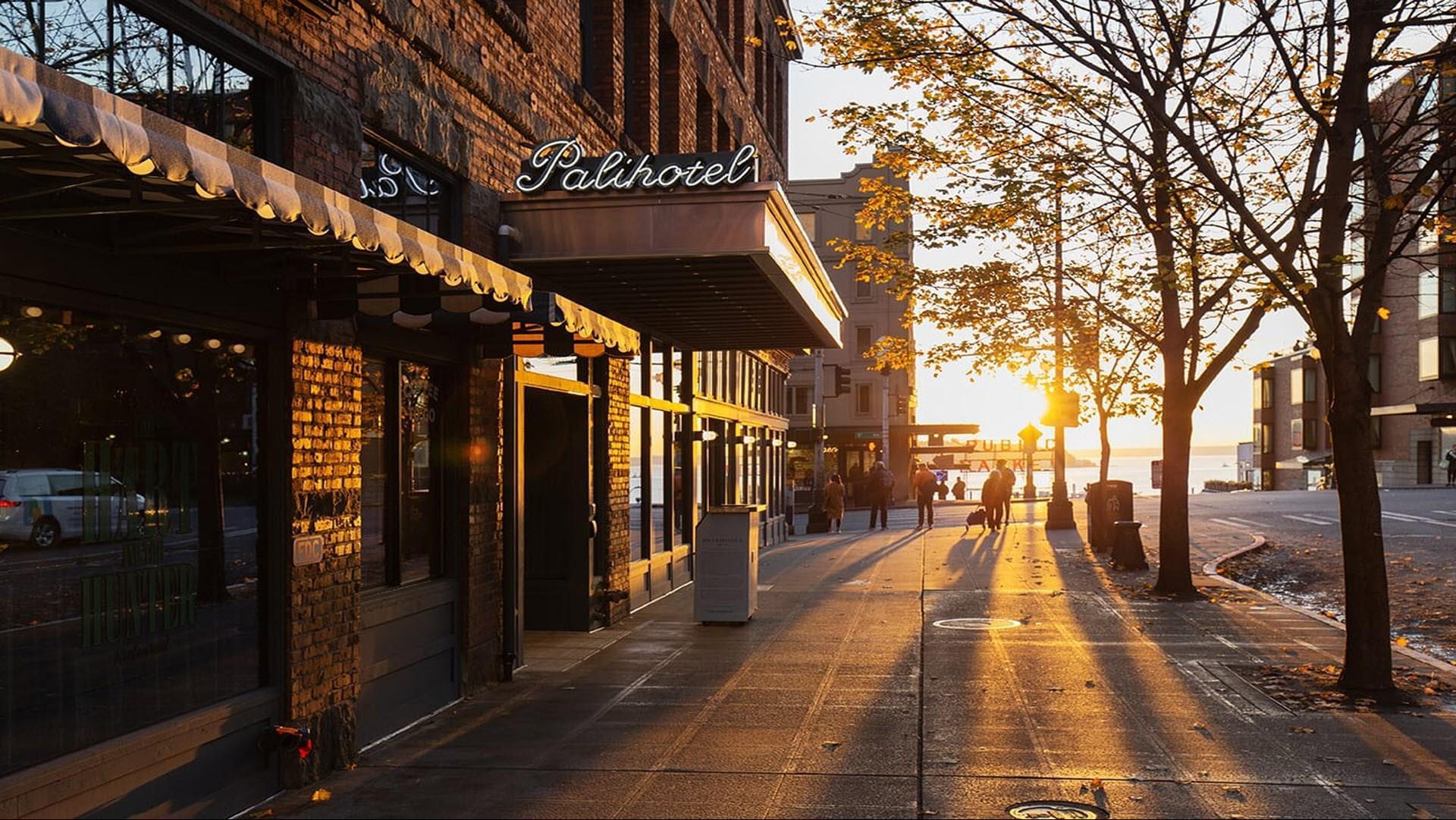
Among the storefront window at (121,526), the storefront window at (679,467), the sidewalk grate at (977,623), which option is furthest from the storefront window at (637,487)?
the storefront window at (121,526)

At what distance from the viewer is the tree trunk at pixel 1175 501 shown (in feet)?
56.7

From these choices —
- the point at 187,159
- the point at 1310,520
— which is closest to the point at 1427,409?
the point at 1310,520

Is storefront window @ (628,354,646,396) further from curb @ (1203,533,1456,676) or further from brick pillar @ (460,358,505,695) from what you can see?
curb @ (1203,533,1456,676)

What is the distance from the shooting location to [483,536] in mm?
10555

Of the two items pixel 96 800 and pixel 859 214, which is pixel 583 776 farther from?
pixel 859 214

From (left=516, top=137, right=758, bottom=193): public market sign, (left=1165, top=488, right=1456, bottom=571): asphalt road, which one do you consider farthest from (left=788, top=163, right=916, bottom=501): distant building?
(left=516, top=137, right=758, bottom=193): public market sign

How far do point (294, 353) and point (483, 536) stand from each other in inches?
133

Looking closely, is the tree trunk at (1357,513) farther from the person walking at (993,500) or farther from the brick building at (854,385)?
the brick building at (854,385)

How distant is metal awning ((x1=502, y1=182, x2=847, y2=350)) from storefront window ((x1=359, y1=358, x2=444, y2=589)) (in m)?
1.92

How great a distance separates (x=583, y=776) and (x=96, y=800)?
2.76m

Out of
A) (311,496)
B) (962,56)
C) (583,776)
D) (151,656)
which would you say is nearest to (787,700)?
(583,776)

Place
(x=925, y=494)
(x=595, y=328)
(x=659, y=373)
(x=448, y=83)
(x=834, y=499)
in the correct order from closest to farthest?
(x=595, y=328) → (x=448, y=83) → (x=659, y=373) → (x=834, y=499) → (x=925, y=494)

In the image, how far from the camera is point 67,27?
602cm

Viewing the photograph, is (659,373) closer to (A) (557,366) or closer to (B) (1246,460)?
(A) (557,366)
